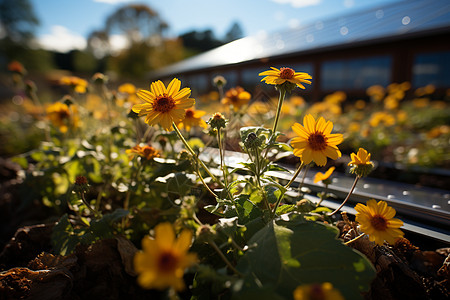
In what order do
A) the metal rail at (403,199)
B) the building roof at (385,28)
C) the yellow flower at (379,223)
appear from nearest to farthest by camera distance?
1. the yellow flower at (379,223)
2. the metal rail at (403,199)
3. the building roof at (385,28)

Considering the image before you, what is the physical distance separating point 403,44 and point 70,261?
8.05 metres

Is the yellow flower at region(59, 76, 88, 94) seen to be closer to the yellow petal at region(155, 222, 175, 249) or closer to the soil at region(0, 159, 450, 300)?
the soil at region(0, 159, 450, 300)

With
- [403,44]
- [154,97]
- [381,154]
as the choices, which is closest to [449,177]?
[381,154]

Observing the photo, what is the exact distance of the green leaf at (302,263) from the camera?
59cm

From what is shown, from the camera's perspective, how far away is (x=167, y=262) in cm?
45

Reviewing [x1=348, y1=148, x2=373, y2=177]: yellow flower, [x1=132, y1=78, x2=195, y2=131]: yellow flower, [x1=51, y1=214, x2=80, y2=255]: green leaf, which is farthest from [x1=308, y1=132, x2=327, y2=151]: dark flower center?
[x1=51, y1=214, x2=80, y2=255]: green leaf

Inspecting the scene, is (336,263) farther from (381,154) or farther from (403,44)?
(403,44)

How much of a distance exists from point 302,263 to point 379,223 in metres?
0.27

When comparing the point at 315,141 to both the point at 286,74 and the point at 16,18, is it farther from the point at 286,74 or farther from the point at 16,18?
the point at 16,18

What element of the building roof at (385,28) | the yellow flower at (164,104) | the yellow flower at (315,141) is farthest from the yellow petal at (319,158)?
the building roof at (385,28)

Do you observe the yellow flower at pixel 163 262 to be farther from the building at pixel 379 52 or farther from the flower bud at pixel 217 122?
the building at pixel 379 52

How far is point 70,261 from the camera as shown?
34.9 inches

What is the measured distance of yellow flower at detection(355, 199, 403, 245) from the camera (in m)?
0.72

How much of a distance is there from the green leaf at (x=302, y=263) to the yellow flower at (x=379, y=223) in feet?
0.42
